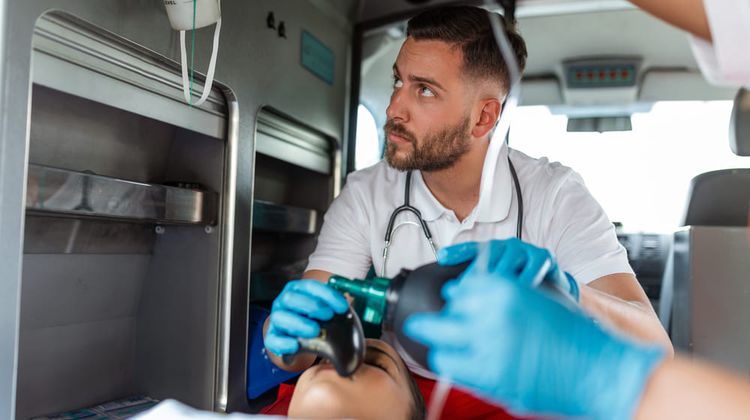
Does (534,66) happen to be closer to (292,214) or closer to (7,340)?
(292,214)

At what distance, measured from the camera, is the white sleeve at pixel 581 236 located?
5.51 ft

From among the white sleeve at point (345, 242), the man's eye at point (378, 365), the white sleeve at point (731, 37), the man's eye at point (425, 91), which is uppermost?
the man's eye at point (425, 91)

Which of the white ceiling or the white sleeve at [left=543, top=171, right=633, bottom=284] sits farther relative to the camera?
the white ceiling

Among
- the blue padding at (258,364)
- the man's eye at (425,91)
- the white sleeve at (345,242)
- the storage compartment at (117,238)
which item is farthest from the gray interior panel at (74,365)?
the man's eye at (425,91)

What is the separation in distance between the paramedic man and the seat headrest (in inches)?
26.5

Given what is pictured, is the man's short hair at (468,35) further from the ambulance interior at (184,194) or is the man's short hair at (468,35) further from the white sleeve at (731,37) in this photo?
the white sleeve at (731,37)

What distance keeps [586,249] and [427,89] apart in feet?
2.24

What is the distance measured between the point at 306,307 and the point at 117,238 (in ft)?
3.30

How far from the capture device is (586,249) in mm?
1713

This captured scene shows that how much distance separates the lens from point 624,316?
138 centimetres

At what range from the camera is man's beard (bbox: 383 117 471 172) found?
1.92 metres

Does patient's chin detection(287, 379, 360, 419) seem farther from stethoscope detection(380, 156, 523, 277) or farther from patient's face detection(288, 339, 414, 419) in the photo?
stethoscope detection(380, 156, 523, 277)

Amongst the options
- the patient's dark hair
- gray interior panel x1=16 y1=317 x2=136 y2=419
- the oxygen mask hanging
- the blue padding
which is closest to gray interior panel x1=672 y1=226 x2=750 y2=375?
the patient's dark hair

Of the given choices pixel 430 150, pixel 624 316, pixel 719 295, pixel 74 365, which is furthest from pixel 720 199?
pixel 74 365
